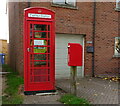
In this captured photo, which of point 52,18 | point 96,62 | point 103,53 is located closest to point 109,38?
point 103,53

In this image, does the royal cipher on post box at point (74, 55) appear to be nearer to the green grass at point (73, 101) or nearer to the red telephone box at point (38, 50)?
the red telephone box at point (38, 50)

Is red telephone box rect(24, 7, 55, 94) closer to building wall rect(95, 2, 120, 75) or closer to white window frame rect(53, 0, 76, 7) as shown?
white window frame rect(53, 0, 76, 7)

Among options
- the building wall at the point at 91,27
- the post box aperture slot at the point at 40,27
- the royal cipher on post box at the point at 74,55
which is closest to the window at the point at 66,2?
the building wall at the point at 91,27

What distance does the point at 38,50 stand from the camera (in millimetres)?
5125

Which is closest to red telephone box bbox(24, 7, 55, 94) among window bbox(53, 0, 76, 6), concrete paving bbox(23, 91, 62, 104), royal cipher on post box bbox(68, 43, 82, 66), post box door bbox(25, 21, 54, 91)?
post box door bbox(25, 21, 54, 91)

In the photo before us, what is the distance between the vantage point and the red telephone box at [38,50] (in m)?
4.95

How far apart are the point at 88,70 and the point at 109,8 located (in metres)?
Answer: 4.05

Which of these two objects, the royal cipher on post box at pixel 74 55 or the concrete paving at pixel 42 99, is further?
the royal cipher on post box at pixel 74 55

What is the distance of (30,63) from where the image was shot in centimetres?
504

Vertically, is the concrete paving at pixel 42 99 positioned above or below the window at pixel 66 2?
below

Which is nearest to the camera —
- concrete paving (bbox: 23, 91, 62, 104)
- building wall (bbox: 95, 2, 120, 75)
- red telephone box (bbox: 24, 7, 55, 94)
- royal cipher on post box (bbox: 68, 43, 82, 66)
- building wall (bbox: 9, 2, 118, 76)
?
concrete paving (bbox: 23, 91, 62, 104)

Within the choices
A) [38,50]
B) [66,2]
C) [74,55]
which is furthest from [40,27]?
[66,2]

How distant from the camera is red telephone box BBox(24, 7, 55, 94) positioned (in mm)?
4953

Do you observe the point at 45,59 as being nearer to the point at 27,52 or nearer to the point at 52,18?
the point at 27,52
